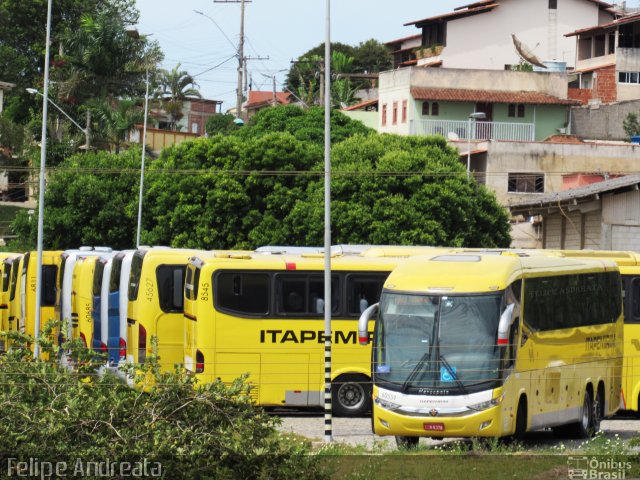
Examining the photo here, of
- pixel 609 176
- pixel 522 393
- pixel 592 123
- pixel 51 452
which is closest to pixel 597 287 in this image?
pixel 522 393

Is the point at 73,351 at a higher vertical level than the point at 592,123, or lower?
lower

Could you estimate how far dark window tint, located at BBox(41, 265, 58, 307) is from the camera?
36406 millimetres

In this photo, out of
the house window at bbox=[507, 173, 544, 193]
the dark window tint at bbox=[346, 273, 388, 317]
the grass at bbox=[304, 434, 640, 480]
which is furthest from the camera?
the house window at bbox=[507, 173, 544, 193]

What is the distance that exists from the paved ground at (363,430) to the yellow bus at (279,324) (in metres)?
0.65

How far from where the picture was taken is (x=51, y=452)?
538 inches

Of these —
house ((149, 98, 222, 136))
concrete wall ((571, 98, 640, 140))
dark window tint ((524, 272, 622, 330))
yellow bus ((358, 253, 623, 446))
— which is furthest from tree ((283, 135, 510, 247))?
house ((149, 98, 222, 136))

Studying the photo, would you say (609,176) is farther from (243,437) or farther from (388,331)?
(243,437)

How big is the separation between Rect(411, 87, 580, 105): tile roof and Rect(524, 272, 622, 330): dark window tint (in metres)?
48.4

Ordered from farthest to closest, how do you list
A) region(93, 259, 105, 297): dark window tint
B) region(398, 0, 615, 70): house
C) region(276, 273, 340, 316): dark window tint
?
1. region(398, 0, 615, 70): house
2. region(93, 259, 105, 297): dark window tint
3. region(276, 273, 340, 316): dark window tint

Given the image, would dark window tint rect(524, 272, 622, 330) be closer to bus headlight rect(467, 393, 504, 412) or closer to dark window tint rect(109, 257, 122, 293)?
bus headlight rect(467, 393, 504, 412)

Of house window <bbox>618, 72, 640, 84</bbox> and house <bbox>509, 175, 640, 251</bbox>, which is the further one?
house window <bbox>618, 72, 640, 84</bbox>

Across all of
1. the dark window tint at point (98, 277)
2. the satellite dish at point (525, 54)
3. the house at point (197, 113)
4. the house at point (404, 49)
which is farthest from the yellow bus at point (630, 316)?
the house at point (197, 113)

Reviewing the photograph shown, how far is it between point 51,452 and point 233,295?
11039 millimetres

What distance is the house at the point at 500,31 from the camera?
85.4 meters
